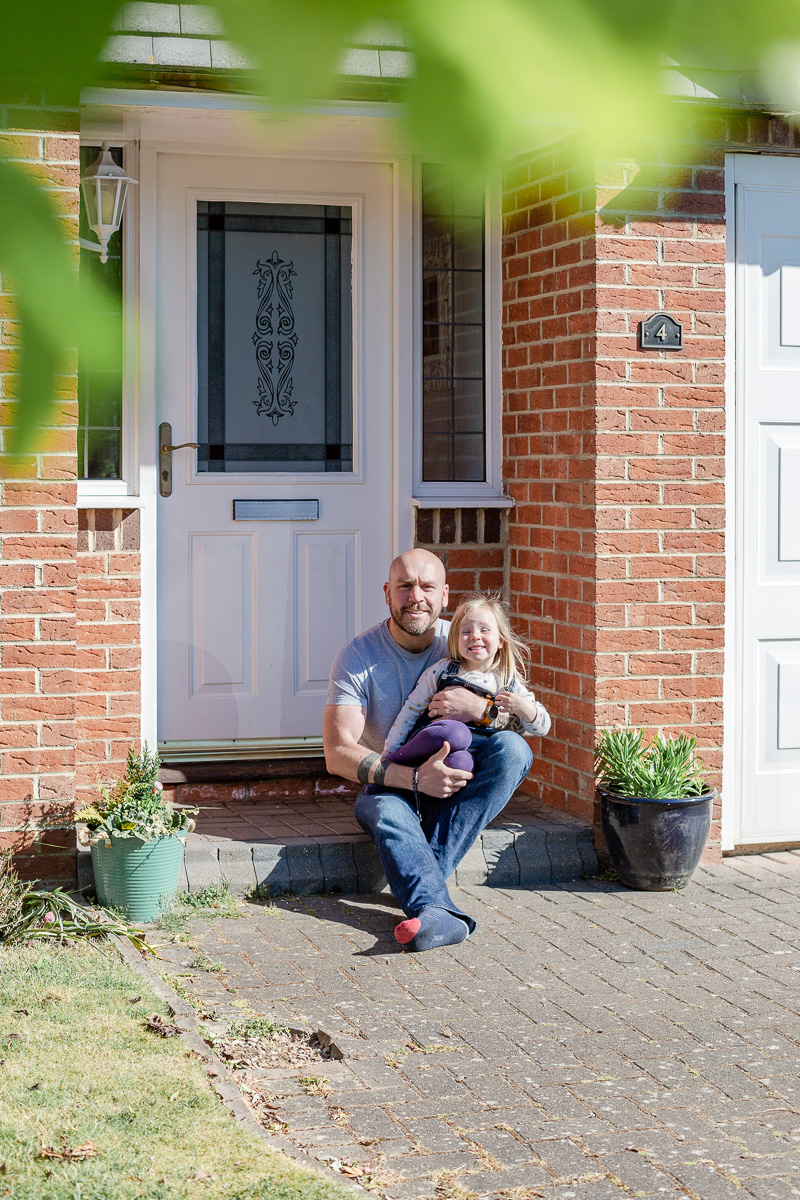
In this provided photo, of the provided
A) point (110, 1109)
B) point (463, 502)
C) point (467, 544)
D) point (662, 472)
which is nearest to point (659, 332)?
point (662, 472)

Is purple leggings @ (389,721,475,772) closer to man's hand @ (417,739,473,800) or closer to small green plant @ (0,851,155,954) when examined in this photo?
man's hand @ (417,739,473,800)

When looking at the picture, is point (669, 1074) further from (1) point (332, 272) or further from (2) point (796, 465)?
(1) point (332, 272)

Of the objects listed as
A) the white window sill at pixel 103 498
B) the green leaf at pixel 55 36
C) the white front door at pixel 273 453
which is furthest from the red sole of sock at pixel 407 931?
the green leaf at pixel 55 36

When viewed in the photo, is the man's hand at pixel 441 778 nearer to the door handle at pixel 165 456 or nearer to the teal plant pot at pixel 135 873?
the teal plant pot at pixel 135 873

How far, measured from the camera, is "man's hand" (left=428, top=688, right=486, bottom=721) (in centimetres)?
515

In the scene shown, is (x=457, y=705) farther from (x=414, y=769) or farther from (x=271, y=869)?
(x=271, y=869)

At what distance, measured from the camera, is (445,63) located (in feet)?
2.06

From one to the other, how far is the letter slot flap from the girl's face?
1.29 m

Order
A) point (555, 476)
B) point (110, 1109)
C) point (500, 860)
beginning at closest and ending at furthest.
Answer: point (110, 1109) < point (500, 860) < point (555, 476)

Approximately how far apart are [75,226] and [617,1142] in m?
3.11

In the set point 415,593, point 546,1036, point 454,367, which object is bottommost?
point 546,1036

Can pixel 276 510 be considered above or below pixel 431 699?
above

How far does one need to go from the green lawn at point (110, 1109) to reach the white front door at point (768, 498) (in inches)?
118

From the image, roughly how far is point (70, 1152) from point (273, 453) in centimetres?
373
